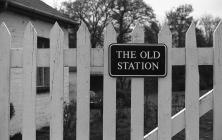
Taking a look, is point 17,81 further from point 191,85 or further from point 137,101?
point 191,85

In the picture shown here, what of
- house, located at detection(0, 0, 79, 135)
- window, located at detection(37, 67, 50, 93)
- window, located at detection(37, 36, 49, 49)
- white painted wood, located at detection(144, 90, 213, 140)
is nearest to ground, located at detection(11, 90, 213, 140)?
house, located at detection(0, 0, 79, 135)

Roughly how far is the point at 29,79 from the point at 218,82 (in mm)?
1646

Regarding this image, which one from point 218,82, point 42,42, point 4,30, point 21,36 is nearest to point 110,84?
point 218,82

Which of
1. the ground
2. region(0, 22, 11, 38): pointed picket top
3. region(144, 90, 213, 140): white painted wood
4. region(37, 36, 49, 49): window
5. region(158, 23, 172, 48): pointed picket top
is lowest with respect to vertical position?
the ground

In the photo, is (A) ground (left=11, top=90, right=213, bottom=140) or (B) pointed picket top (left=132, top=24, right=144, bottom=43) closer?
(B) pointed picket top (left=132, top=24, right=144, bottom=43)

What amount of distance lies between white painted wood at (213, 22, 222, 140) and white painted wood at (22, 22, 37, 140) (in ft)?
5.15

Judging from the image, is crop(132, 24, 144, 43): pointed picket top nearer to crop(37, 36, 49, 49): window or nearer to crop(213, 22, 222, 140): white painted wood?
crop(213, 22, 222, 140): white painted wood

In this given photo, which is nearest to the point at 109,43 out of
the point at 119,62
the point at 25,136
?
the point at 119,62

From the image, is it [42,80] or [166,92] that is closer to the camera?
[166,92]

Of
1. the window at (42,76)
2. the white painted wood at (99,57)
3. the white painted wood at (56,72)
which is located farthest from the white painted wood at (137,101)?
the window at (42,76)

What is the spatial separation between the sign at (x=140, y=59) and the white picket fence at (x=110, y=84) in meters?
0.06

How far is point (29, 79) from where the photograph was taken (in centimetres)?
344

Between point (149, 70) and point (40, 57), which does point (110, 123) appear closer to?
point (149, 70)

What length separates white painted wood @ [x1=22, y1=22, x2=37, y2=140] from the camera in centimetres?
342
